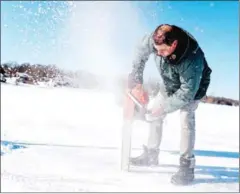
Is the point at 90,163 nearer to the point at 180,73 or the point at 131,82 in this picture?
the point at 131,82

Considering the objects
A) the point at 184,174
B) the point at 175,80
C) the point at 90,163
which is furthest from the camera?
the point at 90,163

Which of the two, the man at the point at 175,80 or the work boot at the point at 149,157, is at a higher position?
the man at the point at 175,80

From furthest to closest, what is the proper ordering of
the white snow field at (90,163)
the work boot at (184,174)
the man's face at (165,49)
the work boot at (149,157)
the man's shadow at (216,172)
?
the work boot at (149,157), the man's shadow at (216,172), the work boot at (184,174), the white snow field at (90,163), the man's face at (165,49)

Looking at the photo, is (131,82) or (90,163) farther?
(90,163)

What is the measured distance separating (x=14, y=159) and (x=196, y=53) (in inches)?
58.9

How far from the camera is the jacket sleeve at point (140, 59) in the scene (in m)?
2.11

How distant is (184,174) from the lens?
2.25m

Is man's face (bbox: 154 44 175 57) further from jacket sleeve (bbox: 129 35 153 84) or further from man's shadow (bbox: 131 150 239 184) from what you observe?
man's shadow (bbox: 131 150 239 184)

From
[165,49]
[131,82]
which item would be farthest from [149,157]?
[165,49]

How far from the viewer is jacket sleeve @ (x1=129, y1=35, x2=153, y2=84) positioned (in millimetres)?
2113

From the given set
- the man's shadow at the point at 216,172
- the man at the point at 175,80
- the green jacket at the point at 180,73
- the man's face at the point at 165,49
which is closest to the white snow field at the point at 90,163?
the man's shadow at the point at 216,172

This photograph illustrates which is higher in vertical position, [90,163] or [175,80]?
[175,80]

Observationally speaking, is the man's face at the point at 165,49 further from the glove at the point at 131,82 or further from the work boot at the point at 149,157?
the work boot at the point at 149,157

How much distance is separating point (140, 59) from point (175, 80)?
24 centimetres
